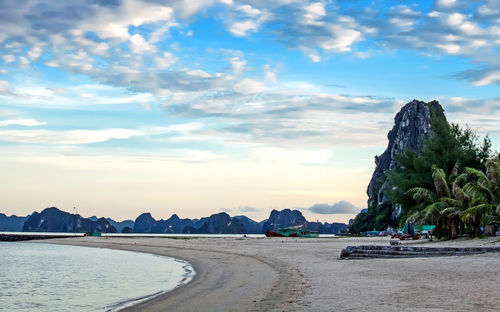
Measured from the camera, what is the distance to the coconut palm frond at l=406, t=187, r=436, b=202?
2002 inches

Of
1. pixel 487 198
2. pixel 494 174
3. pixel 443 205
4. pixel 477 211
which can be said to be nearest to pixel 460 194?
pixel 443 205

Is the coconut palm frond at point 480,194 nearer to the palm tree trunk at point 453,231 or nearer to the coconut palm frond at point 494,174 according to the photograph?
the coconut palm frond at point 494,174

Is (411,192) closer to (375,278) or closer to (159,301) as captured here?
(375,278)

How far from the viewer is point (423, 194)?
51.3 meters

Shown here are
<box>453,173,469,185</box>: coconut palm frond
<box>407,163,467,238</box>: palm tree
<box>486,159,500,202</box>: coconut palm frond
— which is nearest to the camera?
<box>486,159,500,202</box>: coconut palm frond

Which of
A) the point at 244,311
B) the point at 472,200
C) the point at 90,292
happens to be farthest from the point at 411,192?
the point at 244,311

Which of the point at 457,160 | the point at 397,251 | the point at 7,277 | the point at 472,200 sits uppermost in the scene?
the point at 457,160

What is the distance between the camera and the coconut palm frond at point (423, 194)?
5086cm

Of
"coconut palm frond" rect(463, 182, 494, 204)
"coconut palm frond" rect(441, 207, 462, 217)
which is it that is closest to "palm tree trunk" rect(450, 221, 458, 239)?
"coconut palm frond" rect(441, 207, 462, 217)

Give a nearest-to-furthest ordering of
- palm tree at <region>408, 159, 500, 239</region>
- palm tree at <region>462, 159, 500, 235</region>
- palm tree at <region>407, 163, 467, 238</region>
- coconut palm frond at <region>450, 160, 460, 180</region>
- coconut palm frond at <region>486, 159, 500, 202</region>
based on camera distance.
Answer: coconut palm frond at <region>486, 159, 500, 202</region>, palm tree at <region>462, 159, 500, 235</region>, palm tree at <region>408, 159, 500, 239</region>, palm tree at <region>407, 163, 467, 238</region>, coconut palm frond at <region>450, 160, 460, 180</region>

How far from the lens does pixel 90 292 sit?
22.9 meters

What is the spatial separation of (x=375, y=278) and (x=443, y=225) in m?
33.6

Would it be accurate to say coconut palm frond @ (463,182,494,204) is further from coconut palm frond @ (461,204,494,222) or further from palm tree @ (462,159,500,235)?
coconut palm frond @ (461,204,494,222)

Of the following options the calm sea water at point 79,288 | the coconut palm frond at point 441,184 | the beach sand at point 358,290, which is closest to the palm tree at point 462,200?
the coconut palm frond at point 441,184
